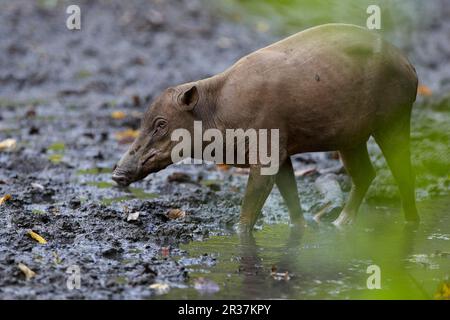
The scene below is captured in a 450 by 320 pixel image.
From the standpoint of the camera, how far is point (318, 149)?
736 centimetres

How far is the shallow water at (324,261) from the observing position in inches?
221

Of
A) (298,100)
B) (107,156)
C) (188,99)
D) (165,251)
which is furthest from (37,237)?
(107,156)

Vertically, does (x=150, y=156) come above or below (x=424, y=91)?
below

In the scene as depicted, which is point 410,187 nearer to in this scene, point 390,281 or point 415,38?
point 390,281

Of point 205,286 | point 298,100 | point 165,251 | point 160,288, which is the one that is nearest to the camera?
point 160,288

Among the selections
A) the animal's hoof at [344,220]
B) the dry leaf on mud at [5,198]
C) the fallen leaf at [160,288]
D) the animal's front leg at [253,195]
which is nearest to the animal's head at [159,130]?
the animal's front leg at [253,195]

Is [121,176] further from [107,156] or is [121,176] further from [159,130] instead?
[107,156]

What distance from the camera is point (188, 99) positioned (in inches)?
286

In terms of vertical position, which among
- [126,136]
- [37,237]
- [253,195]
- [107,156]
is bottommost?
[37,237]

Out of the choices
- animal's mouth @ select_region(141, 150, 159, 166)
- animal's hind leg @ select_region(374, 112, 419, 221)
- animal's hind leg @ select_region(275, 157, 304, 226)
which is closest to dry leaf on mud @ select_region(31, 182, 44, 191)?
animal's mouth @ select_region(141, 150, 159, 166)

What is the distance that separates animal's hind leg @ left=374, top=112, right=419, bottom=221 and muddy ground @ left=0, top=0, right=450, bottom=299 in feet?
0.75

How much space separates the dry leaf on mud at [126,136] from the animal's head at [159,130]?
4.07m

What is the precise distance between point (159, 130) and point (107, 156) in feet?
12.0
